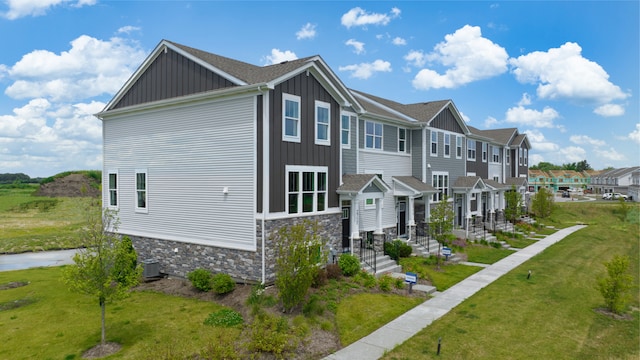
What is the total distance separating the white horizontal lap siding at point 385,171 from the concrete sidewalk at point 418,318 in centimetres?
515

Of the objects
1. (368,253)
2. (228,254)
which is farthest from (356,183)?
(228,254)

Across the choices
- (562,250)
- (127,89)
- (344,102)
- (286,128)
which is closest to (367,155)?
(344,102)

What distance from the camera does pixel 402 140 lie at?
25234mm

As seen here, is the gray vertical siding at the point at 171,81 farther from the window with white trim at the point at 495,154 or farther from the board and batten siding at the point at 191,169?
the window with white trim at the point at 495,154

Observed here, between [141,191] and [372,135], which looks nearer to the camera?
[141,191]

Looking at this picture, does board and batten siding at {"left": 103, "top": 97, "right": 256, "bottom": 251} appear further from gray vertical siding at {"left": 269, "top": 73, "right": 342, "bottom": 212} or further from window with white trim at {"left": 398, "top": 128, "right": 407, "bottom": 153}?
window with white trim at {"left": 398, "top": 128, "right": 407, "bottom": 153}

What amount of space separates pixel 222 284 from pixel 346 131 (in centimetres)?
939

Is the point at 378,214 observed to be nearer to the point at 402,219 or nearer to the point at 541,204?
the point at 402,219

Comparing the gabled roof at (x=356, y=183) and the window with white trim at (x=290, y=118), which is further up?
the window with white trim at (x=290, y=118)

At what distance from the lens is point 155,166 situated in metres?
18.7

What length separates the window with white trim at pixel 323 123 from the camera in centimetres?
1725

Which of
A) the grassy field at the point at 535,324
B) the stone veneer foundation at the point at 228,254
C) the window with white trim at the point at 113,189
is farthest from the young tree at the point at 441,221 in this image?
the window with white trim at the point at 113,189

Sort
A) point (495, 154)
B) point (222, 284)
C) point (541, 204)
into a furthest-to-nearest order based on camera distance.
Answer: point (541, 204) → point (495, 154) → point (222, 284)

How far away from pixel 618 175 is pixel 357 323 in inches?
4669
